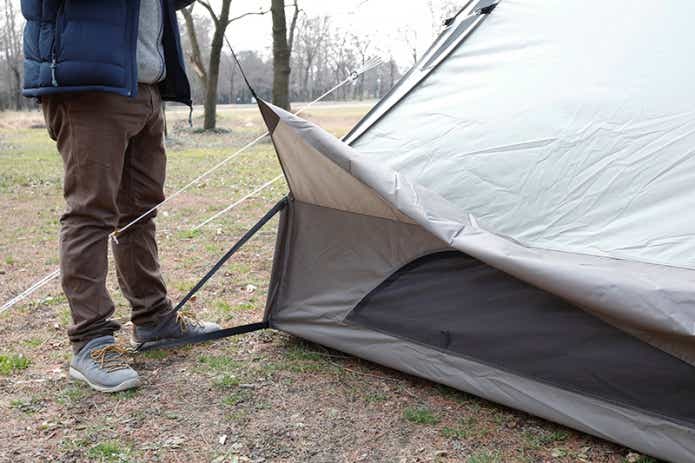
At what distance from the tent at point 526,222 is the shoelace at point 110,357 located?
679 millimetres

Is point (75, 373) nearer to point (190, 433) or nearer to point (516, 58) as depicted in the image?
point (190, 433)

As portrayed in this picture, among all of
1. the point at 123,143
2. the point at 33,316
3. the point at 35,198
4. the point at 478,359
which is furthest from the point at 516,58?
the point at 35,198

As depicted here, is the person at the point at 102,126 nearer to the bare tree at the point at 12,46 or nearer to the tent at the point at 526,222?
the tent at the point at 526,222

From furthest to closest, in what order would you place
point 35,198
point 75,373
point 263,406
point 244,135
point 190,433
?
point 244,135
point 35,198
point 75,373
point 263,406
point 190,433

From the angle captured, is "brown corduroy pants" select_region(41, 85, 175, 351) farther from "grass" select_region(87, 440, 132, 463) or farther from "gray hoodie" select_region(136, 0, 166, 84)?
"grass" select_region(87, 440, 132, 463)

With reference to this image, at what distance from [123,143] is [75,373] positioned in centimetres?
93

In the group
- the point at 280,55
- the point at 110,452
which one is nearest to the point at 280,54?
the point at 280,55

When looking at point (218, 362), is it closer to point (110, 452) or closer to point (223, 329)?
point (223, 329)

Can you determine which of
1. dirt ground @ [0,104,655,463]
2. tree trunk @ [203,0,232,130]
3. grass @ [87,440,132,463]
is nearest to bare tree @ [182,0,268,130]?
tree trunk @ [203,0,232,130]

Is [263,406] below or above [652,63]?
below

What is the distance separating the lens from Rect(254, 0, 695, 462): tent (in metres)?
2.19

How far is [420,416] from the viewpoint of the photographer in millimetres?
2498

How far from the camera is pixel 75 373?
282 cm

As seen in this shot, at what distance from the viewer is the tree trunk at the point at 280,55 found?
13.4m
